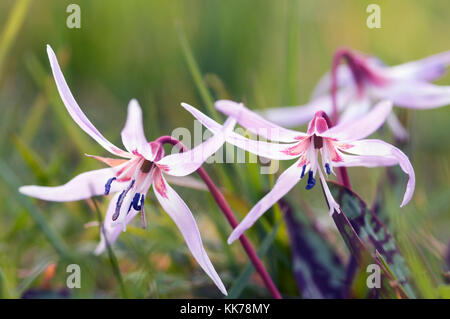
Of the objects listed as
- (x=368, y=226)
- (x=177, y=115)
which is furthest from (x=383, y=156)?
(x=177, y=115)

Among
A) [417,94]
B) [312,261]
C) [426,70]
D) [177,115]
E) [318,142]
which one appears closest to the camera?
[318,142]

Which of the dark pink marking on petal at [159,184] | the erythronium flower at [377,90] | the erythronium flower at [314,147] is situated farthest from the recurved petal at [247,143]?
the erythronium flower at [377,90]

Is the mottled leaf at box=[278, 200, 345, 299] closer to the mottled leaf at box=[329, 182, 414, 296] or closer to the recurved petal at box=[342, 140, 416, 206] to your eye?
the mottled leaf at box=[329, 182, 414, 296]

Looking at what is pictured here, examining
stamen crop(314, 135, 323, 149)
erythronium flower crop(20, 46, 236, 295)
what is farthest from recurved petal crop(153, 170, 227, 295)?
stamen crop(314, 135, 323, 149)

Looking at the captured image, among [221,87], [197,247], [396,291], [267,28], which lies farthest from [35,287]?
[267,28]

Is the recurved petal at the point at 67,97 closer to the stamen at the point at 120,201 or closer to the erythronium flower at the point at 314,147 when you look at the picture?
the stamen at the point at 120,201

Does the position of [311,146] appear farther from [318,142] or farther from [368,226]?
[368,226]
